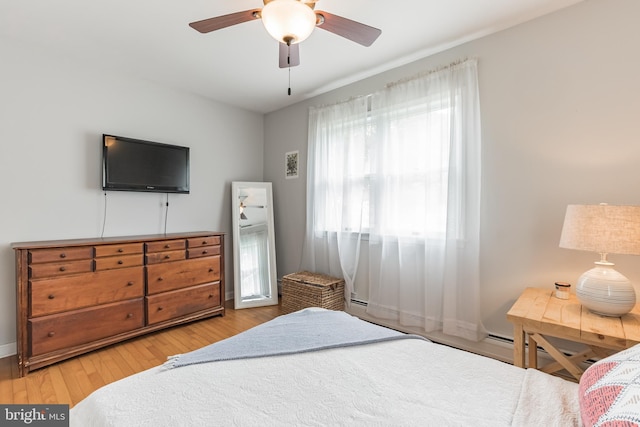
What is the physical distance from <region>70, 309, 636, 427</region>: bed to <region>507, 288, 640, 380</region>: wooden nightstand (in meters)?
0.58

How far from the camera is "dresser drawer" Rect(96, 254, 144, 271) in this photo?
2459mm

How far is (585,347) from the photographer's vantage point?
1.98m

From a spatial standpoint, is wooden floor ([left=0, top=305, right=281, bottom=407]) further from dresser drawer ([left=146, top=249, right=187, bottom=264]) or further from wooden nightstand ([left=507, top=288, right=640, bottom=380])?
wooden nightstand ([left=507, top=288, right=640, bottom=380])

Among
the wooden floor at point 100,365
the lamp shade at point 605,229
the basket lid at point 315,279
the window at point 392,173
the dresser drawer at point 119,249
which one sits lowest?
the wooden floor at point 100,365

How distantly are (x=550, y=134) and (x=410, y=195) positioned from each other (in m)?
1.08

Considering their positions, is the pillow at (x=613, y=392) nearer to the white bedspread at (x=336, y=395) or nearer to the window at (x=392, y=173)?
the white bedspread at (x=336, y=395)

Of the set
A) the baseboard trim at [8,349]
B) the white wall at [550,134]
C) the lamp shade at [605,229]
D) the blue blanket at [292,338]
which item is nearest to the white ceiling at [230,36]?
the white wall at [550,134]

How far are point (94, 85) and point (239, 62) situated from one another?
1427mm

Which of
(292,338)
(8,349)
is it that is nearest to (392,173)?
(292,338)

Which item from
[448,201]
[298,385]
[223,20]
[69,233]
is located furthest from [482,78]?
[69,233]

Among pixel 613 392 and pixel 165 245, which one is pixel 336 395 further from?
pixel 165 245

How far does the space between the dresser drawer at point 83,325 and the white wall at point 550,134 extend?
9.93 ft

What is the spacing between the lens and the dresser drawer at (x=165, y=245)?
→ 109 inches

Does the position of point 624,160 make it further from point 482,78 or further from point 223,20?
point 223,20
